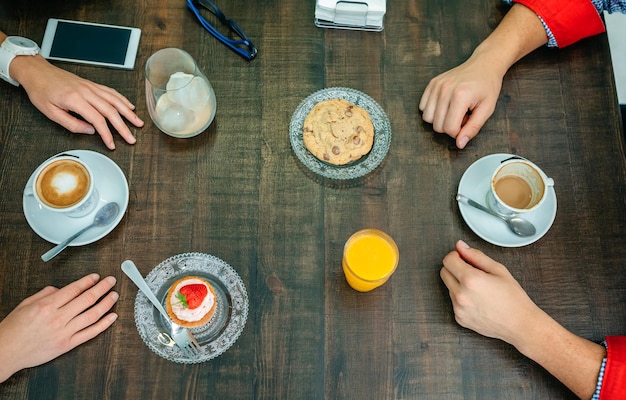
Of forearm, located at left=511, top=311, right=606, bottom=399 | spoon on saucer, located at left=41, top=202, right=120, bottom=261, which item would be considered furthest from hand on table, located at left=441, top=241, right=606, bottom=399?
spoon on saucer, located at left=41, top=202, right=120, bottom=261

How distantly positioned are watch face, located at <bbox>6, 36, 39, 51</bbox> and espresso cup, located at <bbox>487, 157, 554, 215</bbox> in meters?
1.08

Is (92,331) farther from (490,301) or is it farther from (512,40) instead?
(512,40)

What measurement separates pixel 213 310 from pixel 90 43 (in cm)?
71

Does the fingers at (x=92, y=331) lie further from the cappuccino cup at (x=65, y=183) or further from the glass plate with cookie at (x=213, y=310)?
the cappuccino cup at (x=65, y=183)

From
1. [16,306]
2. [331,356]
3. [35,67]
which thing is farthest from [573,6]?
[16,306]

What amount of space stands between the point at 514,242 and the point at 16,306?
1.05 meters

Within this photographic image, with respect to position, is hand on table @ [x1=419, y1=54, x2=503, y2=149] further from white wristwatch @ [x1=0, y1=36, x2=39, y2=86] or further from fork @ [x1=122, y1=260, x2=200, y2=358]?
white wristwatch @ [x1=0, y1=36, x2=39, y2=86]

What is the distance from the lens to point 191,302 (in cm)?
107

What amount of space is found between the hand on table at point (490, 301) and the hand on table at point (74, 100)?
782mm

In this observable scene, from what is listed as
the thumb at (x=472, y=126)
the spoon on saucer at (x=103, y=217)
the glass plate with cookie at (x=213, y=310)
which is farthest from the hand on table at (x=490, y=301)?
the spoon on saucer at (x=103, y=217)

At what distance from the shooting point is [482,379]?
1.06 m

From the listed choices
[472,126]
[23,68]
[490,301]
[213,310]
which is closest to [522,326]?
[490,301]

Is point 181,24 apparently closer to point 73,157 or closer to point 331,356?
point 73,157

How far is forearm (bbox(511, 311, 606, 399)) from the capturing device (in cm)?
104
